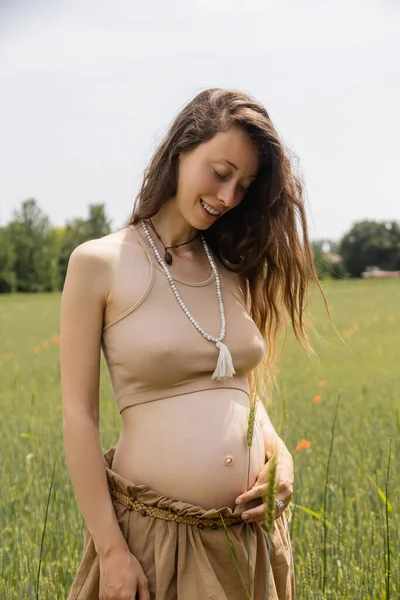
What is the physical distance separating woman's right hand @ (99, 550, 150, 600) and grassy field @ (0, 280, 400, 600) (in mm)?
320

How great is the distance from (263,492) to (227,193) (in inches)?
29.8

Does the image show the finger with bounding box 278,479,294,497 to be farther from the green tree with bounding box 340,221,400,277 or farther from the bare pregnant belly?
the green tree with bounding box 340,221,400,277

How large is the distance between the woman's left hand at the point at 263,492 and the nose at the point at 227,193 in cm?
67

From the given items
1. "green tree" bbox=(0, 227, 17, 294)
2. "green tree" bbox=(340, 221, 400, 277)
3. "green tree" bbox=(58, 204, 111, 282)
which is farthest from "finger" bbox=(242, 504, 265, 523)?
"green tree" bbox=(340, 221, 400, 277)

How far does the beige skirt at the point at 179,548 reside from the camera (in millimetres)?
1768

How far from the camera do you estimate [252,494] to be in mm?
1836

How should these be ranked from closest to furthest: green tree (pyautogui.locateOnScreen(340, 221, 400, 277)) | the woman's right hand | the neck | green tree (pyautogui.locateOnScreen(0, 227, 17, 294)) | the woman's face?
1. the woman's right hand
2. the woman's face
3. the neck
4. green tree (pyautogui.locateOnScreen(0, 227, 17, 294))
5. green tree (pyautogui.locateOnScreen(340, 221, 400, 277))

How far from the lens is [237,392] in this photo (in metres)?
1.98

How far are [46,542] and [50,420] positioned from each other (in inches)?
88.1

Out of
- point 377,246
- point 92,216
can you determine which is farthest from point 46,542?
point 377,246

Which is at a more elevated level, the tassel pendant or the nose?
the nose

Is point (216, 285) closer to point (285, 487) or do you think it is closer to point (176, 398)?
point (176, 398)

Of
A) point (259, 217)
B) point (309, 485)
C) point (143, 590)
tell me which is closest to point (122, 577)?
point (143, 590)

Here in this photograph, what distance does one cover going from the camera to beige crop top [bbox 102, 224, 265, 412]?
1.83 meters
